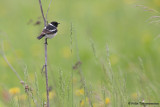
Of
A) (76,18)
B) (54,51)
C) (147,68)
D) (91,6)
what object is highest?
(91,6)

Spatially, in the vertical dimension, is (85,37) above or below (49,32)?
above

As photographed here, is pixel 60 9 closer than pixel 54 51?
No

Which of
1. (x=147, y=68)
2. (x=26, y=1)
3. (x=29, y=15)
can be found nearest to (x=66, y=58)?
(x=147, y=68)

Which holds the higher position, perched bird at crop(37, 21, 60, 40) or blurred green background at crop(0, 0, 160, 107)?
blurred green background at crop(0, 0, 160, 107)

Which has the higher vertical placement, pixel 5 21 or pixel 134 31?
pixel 5 21

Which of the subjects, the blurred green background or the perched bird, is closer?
the perched bird

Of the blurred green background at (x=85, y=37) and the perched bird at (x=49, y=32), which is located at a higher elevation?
the blurred green background at (x=85, y=37)

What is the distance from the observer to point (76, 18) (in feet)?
32.3

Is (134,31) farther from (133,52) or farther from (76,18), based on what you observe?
(76,18)

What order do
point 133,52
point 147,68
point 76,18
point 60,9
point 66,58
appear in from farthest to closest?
point 60,9 < point 76,18 < point 66,58 < point 133,52 < point 147,68

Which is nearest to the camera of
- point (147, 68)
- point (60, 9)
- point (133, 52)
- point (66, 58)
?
point (147, 68)

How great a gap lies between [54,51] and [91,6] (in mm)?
3130

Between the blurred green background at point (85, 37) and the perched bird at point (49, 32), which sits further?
the blurred green background at point (85, 37)

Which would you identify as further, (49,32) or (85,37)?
(85,37)
